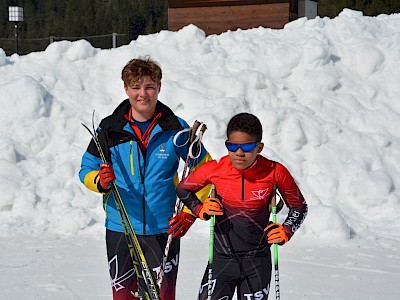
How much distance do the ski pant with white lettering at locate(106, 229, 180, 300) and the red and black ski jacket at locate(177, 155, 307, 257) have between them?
32 cm

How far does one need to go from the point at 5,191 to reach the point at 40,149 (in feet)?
4.36

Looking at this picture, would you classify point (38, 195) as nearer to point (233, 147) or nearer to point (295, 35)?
point (233, 147)

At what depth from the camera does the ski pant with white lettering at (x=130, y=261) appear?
3354 millimetres

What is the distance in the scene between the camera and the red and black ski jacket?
3188 millimetres

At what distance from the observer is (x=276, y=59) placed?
35.4ft

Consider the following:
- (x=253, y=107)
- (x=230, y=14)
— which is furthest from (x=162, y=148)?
(x=230, y=14)

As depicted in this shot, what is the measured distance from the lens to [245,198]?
320 cm

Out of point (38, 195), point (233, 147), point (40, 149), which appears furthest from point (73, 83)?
point (233, 147)

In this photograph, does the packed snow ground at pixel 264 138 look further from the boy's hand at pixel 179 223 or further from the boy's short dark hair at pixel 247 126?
the boy's short dark hair at pixel 247 126

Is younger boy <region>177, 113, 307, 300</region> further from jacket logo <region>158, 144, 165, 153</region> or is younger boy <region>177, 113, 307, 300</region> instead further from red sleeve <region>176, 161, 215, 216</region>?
jacket logo <region>158, 144, 165, 153</region>

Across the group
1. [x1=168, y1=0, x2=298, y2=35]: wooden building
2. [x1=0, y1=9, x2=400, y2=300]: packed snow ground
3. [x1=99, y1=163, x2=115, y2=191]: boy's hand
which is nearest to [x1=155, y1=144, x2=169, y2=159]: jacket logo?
[x1=99, y1=163, x2=115, y2=191]: boy's hand

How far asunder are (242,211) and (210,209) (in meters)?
0.21

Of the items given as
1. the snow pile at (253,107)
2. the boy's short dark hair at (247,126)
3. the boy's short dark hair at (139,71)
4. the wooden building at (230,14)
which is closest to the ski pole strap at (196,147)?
the boy's short dark hair at (247,126)

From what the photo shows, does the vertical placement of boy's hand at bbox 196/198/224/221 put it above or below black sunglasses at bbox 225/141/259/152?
below
